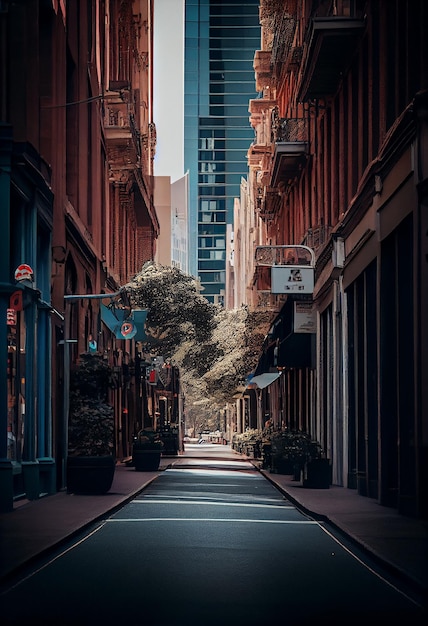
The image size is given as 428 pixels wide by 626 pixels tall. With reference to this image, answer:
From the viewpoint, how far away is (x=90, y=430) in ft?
83.1

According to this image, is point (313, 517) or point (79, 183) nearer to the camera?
point (313, 517)

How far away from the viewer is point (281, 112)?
165 ft

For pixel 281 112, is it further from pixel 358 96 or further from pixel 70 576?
pixel 70 576

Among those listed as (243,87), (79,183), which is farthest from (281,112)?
(243,87)

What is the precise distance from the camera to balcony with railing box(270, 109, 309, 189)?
39.3m

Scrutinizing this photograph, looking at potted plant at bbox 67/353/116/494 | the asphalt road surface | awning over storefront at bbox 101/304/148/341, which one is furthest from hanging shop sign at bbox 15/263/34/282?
awning over storefront at bbox 101/304/148/341

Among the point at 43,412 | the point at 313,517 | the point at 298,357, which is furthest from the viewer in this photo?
the point at 298,357

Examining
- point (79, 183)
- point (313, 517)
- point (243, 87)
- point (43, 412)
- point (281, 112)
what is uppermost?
point (243, 87)

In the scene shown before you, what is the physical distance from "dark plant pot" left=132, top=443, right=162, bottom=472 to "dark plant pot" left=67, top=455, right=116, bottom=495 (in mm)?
12424

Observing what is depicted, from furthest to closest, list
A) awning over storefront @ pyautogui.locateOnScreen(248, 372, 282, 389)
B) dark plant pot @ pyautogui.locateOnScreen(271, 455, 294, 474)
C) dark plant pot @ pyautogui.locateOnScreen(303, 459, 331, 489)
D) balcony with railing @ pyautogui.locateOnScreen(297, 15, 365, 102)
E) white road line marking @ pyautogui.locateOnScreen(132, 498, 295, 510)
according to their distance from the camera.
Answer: awning over storefront @ pyautogui.locateOnScreen(248, 372, 282, 389) → dark plant pot @ pyautogui.locateOnScreen(271, 455, 294, 474) → balcony with railing @ pyautogui.locateOnScreen(297, 15, 365, 102) → dark plant pot @ pyautogui.locateOnScreen(303, 459, 331, 489) → white road line marking @ pyautogui.locateOnScreen(132, 498, 295, 510)

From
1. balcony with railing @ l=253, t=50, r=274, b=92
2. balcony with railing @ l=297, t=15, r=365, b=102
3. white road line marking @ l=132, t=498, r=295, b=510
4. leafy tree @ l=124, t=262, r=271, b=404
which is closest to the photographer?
white road line marking @ l=132, t=498, r=295, b=510

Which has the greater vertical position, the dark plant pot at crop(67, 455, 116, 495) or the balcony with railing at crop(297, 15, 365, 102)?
the balcony with railing at crop(297, 15, 365, 102)

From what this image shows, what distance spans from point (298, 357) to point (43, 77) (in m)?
15.3

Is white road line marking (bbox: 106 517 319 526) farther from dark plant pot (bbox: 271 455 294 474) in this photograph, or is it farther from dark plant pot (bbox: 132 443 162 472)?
dark plant pot (bbox: 132 443 162 472)
